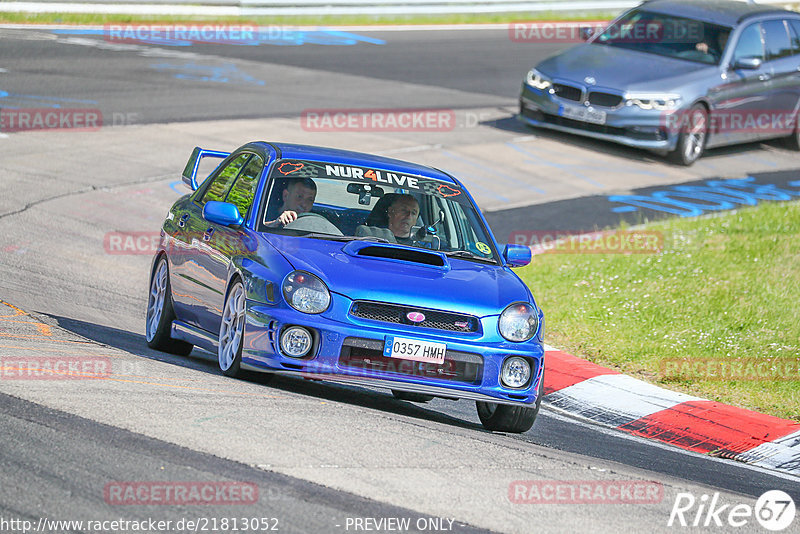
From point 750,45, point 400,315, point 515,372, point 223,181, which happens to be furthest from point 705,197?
point 400,315

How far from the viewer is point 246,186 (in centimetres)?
829

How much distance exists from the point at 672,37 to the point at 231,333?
1410 centimetres

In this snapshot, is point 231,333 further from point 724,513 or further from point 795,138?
point 795,138

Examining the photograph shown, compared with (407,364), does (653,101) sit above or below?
below

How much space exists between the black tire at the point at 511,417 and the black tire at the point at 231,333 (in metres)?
1.55

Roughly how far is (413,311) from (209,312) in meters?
1.55

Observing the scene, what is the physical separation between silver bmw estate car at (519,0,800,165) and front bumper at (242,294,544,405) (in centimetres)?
1182

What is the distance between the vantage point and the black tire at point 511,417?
7.41m

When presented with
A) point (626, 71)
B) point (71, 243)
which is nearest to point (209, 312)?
point (71, 243)

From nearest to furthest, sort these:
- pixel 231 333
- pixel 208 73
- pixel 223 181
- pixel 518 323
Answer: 1. pixel 518 323
2. pixel 231 333
3. pixel 223 181
4. pixel 208 73

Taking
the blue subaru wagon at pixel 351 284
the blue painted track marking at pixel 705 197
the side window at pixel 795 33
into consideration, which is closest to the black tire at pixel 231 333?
the blue subaru wagon at pixel 351 284

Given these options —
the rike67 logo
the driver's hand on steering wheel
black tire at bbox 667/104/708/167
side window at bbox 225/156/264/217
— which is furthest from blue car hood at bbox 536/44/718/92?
the rike67 logo

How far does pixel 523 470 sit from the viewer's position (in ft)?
19.9

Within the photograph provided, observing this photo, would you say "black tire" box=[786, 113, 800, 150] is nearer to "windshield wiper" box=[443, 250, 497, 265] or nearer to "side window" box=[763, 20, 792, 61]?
"side window" box=[763, 20, 792, 61]
